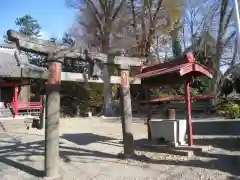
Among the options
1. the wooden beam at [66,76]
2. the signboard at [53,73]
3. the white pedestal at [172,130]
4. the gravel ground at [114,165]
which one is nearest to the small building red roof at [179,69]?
the wooden beam at [66,76]

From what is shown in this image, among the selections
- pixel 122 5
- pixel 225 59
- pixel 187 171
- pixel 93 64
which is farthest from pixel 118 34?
pixel 187 171

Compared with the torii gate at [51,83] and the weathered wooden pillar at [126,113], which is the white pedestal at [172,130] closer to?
the weathered wooden pillar at [126,113]

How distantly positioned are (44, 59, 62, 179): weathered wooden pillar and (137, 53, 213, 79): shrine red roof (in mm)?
3520

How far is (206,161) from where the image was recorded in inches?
328

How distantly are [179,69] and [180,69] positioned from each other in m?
0.03

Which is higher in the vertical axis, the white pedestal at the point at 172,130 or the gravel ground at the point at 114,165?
the white pedestal at the point at 172,130

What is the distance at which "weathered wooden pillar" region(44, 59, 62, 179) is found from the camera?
24.5ft

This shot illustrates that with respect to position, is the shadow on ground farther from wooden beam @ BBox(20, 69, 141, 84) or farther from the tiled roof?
the tiled roof

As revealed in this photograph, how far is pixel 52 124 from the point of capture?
7.53 meters

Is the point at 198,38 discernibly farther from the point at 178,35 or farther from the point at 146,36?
the point at 146,36

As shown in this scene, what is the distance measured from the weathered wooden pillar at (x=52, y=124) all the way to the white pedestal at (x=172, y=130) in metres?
4.23

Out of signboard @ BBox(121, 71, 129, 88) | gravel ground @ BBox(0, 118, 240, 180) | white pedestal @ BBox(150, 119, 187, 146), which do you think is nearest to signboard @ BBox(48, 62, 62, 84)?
gravel ground @ BBox(0, 118, 240, 180)

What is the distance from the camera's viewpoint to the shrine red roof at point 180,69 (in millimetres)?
9273

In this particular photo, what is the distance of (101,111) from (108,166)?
20.5 meters
